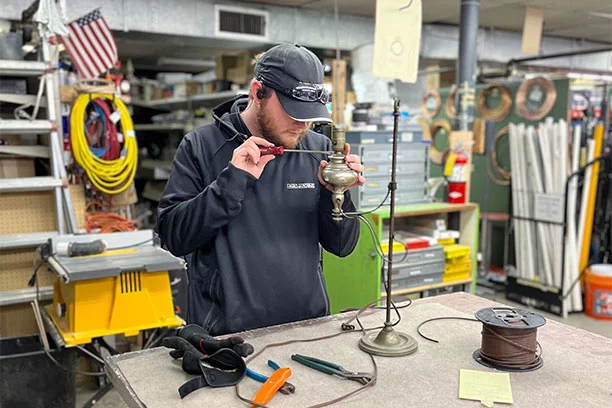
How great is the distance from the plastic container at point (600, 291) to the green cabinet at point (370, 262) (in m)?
1.41

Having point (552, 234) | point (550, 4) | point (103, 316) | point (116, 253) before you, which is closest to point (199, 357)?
point (103, 316)

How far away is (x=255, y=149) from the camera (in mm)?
1429

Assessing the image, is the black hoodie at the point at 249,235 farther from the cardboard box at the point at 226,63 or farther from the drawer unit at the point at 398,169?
the cardboard box at the point at 226,63

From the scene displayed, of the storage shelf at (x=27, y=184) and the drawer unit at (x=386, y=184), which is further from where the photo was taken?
the drawer unit at (x=386, y=184)

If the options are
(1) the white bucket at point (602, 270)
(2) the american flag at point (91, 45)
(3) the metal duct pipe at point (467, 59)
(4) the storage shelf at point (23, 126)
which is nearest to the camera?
(4) the storage shelf at point (23, 126)

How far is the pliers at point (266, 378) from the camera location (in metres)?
1.21

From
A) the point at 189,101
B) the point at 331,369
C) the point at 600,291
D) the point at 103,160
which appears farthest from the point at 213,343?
the point at 189,101

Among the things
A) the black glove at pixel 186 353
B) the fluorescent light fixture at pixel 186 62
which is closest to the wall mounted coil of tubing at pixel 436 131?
the black glove at pixel 186 353

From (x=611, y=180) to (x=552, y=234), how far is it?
0.64 metres

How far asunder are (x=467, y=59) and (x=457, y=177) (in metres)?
1.07

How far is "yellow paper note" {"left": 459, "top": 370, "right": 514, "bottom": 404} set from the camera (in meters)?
1.19

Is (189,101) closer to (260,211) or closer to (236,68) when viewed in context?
(236,68)

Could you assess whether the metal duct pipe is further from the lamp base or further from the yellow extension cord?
the lamp base

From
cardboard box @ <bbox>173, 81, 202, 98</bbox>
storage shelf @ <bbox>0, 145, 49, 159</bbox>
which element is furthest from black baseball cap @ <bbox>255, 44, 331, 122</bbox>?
cardboard box @ <bbox>173, 81, 202, 98</bbox>
